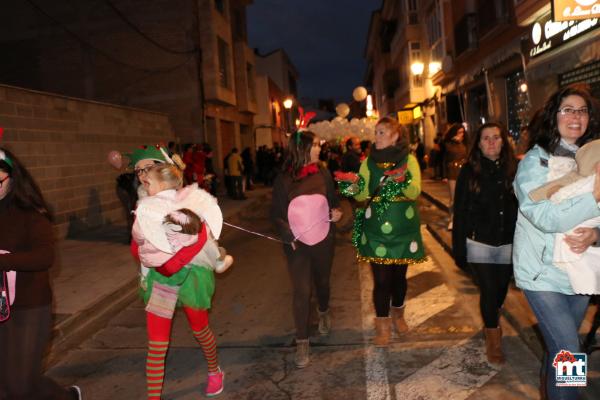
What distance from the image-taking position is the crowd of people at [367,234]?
2.56 metres

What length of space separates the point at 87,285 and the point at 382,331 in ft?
13.5

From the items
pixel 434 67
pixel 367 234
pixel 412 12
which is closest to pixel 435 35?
pixel 434 67

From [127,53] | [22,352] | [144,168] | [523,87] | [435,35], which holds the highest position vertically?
[435,35]

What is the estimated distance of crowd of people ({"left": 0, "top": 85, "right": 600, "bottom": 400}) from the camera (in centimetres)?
256

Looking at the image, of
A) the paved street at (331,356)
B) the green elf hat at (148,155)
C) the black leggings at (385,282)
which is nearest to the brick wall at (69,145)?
the paved street at (331,356)

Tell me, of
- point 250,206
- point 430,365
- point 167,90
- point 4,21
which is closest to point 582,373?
point 430,365

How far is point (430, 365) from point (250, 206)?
1228 centimetres

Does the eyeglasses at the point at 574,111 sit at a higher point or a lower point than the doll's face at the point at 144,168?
higher

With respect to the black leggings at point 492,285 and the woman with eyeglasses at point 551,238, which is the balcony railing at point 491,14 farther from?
the woman with eyeglasses at point 551,238

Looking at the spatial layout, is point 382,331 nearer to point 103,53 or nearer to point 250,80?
point 103,53

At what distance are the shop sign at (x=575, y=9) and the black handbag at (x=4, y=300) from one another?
750 centimetres

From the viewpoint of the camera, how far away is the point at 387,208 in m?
4.24

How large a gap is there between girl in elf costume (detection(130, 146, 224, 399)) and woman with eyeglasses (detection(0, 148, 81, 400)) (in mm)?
569

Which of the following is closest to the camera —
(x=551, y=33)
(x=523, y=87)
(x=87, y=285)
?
(x=87, y=285)
